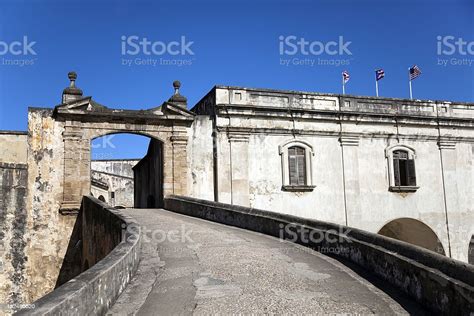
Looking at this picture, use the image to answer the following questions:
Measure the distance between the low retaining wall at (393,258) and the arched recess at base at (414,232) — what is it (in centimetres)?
1126

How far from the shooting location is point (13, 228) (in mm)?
14633

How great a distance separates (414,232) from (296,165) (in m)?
6.78

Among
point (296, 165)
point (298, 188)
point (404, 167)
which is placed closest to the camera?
point (298, 188)

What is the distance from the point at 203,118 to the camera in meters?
16.7

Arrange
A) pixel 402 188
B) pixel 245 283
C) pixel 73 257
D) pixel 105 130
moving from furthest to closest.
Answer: pixel 402 188 → pixel 105 130 → pixel 73 257 → pixel 245 283

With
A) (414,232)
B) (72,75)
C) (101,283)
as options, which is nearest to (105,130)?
(72,75)

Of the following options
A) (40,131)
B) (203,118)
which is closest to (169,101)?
(203,118)

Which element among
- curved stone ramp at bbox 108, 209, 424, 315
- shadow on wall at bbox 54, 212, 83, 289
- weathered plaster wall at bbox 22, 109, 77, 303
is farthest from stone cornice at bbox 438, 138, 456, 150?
weathered plaster wall at bbox 22, 109, 77, 303

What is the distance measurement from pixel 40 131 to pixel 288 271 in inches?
460

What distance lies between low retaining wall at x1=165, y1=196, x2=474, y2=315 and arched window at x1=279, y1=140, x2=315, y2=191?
261 inches

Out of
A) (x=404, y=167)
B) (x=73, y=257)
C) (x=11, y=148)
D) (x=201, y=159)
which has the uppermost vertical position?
(x=11, y=148)

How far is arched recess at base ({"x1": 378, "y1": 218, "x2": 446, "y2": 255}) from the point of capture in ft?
62.7

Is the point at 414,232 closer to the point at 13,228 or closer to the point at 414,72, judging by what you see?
the point at 414,72

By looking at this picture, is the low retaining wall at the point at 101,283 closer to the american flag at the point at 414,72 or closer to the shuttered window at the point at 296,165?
the shuttered window at the point at 296,165
